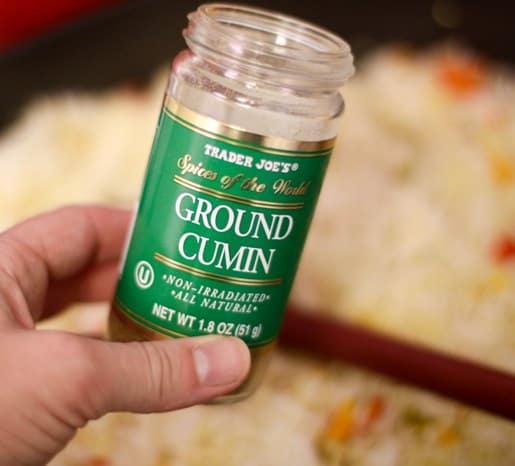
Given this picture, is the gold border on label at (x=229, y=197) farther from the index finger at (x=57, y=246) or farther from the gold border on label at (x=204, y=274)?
the index finger at (x=57, y=246)

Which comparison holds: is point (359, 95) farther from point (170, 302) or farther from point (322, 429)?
point (170, 302)

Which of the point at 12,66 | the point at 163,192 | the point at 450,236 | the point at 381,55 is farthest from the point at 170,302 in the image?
the point at 381,55

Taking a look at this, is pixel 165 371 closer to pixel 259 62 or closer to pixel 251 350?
pixel 251 350

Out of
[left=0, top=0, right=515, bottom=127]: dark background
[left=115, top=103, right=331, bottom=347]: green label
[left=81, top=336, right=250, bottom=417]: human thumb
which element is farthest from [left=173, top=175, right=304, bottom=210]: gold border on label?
[left=0, top=0, right=515, bottom=127]: dark background

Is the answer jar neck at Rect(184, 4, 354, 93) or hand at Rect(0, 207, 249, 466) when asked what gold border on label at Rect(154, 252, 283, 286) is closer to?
hand at Rect(0, 207, 249, 466)

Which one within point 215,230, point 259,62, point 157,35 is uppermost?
point 259,62

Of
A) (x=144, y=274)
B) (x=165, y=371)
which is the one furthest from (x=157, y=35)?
(x=165, y=371)

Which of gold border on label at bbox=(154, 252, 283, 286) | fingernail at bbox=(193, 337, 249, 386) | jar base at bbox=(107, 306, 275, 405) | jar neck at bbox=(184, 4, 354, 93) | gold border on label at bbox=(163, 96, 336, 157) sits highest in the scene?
jar neck at bbox=(184, 4, 354, 93)
